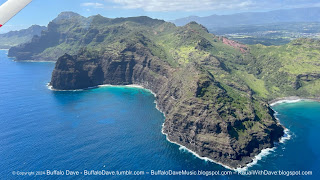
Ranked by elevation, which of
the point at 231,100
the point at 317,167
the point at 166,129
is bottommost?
the point at 317,167

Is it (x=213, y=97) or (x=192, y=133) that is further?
(x=213, y=97)

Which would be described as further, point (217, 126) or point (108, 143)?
point (108, 143)

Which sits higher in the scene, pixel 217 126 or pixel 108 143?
pixel 217 126

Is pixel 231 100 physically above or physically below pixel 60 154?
above

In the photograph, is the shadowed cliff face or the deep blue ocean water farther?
the shadowed cliff face

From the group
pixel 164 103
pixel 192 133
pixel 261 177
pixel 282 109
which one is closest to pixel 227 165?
pixel 261 177

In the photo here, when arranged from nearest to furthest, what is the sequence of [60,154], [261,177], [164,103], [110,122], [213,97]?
[261,177]
[60,154]
[213,97]
[110,122]
[164,103]

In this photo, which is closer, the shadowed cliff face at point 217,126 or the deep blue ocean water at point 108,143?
the deep blue ocean water at point 108,143

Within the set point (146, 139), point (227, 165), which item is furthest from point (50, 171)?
point (227, 165)

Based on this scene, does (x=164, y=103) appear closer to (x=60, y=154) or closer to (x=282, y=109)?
(x=60, y=154)

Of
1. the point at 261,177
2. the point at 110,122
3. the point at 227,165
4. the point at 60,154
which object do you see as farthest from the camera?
the point at 110,122
